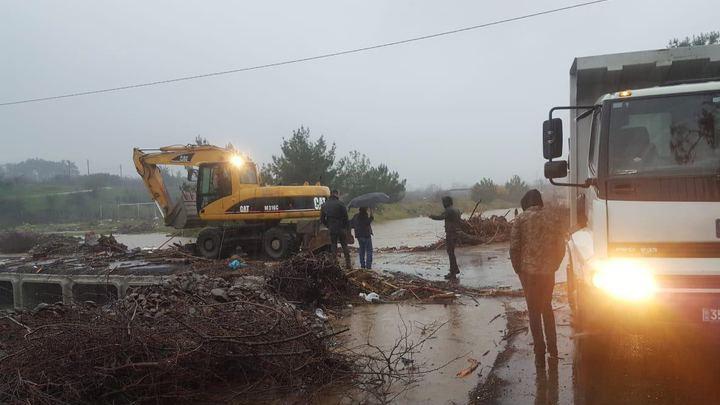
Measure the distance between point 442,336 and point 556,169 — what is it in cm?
253

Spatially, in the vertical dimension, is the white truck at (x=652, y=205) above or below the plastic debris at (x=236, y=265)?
above

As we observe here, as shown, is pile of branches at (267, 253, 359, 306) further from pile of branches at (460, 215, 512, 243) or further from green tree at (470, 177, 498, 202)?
green tree at (470, 177, 498, 202)

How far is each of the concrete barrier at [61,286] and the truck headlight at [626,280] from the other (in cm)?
781

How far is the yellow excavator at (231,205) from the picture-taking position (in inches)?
561

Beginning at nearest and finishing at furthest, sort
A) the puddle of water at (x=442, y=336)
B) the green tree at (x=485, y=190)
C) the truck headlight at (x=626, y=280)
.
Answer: the truck headlight at (x=626, y=280) → the puddle of water at (x=442, y=336) → the green tree at (x=485, y=190)

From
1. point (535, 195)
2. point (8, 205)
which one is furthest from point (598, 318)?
point (8, 205)

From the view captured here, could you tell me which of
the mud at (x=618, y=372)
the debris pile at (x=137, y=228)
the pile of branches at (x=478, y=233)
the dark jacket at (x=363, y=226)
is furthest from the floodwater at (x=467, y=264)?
the debris pile at (x=137, y=228)

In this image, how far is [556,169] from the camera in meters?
4.47

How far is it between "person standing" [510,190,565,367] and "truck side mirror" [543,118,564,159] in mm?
462

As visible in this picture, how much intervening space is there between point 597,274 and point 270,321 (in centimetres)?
293

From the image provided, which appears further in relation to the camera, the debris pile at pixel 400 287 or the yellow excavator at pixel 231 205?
the yellow excavator at pixel 231 205

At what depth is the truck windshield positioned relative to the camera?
393cm

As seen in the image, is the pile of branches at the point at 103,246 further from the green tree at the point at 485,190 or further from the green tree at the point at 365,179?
the green tree at the point at 485,190

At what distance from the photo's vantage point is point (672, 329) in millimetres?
3621
